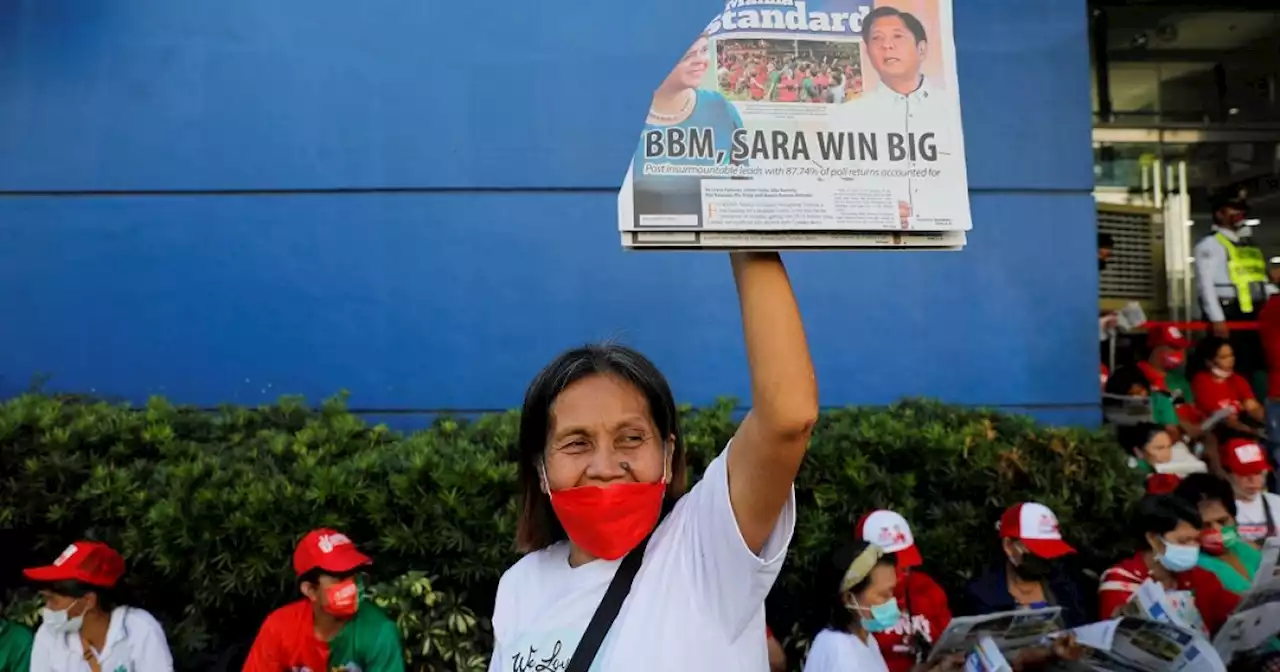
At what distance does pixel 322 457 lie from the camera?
4.57m

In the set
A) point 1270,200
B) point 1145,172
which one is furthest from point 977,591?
point 1270,200

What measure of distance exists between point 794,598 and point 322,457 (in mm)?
2133

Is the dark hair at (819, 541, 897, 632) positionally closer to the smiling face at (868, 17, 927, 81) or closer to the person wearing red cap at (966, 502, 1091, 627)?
the person wearing red cap at (966, 502, 1091, 627)

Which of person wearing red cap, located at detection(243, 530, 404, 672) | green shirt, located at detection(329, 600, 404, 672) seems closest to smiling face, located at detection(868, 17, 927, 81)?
person wearing red cap, located at detection(243, 530, 404, 672)

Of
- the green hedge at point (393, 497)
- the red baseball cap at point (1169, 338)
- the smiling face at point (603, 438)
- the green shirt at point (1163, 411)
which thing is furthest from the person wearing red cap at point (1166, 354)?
the smiling face at point (603, 438)

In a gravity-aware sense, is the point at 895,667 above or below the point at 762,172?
below

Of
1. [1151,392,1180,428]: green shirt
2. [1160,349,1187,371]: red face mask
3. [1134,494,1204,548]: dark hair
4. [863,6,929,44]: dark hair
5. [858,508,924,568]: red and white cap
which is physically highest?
[863,6,929,44]: dark hair

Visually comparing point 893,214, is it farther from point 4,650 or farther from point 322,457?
point 4,650

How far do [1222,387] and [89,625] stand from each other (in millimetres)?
6567

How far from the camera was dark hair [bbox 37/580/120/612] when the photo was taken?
4.06 m

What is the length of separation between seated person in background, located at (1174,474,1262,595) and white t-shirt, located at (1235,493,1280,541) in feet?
1.72

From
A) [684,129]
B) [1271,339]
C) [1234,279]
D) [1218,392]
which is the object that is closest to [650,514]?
[684,129]

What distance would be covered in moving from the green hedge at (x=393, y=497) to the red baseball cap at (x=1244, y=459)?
0.86 meters

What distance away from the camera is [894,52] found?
1.73 metres
